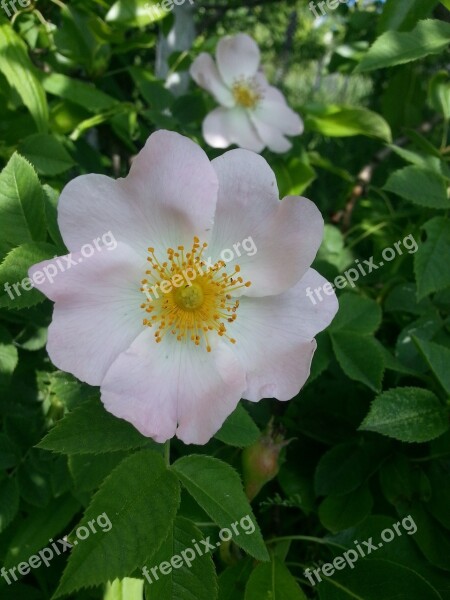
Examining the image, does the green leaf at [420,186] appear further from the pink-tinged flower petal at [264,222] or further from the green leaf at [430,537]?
the green leaf at [430,537]

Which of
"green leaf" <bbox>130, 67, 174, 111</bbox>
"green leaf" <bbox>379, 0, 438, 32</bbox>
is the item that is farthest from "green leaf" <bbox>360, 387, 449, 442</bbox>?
"green leaf" <bbox>130, 67, 174, 111</bbox>

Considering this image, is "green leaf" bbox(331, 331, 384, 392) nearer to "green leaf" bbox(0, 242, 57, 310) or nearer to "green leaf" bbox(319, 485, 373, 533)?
"green leaf" bbox(319, 485, 373, 533)

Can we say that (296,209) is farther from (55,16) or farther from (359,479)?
(55,16)

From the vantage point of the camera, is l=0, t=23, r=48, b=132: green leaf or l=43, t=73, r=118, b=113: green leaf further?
l=43, t=73, r=118, b=113: green leaf

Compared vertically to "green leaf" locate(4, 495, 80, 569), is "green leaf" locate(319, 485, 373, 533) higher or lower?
lower

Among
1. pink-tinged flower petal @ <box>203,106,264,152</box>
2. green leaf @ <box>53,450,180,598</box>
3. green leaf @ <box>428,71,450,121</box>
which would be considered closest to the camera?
green leaf @ <box>53,450,180,598</box>

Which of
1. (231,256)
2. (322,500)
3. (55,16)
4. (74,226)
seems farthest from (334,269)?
(55,16)
